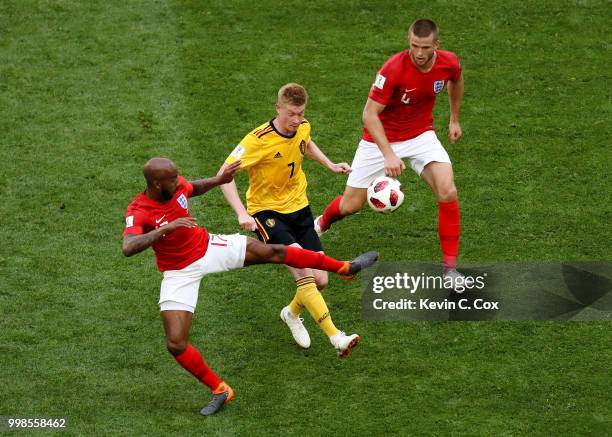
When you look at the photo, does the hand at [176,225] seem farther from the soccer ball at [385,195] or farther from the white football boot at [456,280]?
the white football boot at [456,280]

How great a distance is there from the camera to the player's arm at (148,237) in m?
9.26

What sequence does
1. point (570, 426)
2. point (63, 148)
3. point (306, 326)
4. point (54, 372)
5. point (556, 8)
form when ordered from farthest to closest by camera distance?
point (556, 8) → point (63, 148) → point (306, 326) → point (54, 372) → point (570, 426)

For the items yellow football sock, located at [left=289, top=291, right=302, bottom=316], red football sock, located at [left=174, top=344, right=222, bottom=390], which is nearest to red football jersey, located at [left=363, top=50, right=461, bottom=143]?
yellow football sock, located at [left=289, top=291, right=302, bottom=316]

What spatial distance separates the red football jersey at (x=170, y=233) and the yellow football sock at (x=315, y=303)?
1.07m

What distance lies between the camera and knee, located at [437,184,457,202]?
36.7ft

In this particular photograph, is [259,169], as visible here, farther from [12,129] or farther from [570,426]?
[12,129]

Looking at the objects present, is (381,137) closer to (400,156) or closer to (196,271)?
(400,156)

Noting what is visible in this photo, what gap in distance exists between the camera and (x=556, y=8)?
54.5 ft

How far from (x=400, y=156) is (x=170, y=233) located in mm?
2830

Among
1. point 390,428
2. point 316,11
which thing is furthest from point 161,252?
point 316,11

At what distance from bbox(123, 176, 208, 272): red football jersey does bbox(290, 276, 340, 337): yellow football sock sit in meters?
1.07

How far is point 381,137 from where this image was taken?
36.3ft

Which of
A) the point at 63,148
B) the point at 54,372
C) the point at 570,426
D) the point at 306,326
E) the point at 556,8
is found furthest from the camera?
the point at 556,8

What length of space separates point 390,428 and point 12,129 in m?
6.98
